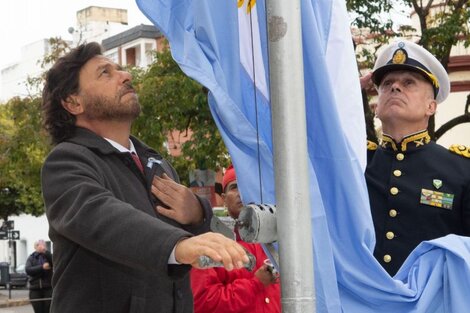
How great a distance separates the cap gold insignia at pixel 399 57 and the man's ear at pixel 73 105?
4.52ft

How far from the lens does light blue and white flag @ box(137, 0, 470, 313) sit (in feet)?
8.23

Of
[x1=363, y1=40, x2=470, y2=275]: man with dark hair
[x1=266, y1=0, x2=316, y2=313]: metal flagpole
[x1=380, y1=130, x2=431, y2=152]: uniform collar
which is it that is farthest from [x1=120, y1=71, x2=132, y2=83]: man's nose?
[x1=380, y1=130, x2=431, y2=152]: uniform collar

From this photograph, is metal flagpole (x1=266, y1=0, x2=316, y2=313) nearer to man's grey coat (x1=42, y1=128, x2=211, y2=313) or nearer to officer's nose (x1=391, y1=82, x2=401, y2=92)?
man's grey coat (x1=42, y1=128, x2=211, y2=313)

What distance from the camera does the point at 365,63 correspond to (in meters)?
13.8

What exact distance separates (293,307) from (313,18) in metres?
0.83

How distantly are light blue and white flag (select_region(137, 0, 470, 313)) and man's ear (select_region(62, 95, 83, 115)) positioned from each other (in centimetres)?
54

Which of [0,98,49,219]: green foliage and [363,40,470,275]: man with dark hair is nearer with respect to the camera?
[363,40,470,275]: man with dark hair

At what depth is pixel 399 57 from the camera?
371cm

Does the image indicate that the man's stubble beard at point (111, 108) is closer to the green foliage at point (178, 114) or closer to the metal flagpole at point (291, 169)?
the metal flagpole at point (291, 169)

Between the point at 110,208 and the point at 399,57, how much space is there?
1.70 m

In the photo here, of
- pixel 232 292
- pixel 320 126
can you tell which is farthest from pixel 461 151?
pixel 320 126

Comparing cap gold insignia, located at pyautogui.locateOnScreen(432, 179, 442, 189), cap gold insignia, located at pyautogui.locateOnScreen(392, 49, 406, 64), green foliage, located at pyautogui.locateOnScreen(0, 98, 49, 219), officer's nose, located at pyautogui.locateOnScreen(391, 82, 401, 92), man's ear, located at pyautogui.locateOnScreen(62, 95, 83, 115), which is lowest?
green foliage, located at pyautogui.locateOnScreen(0, 98, 49, 219)

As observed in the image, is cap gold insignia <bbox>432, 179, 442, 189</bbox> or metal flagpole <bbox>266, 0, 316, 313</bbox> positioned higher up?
metal flagpole <bbox>266, 0, 316, 313</bbox>

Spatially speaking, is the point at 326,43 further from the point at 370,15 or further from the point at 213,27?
the point at 370,15
